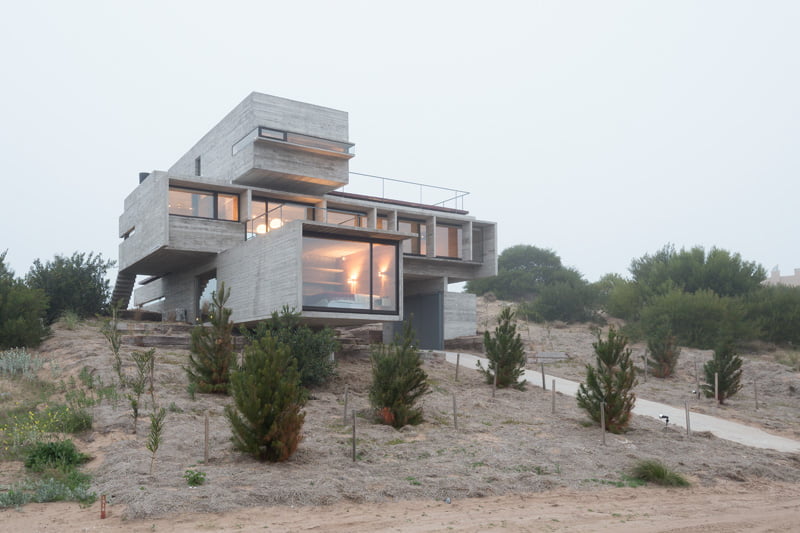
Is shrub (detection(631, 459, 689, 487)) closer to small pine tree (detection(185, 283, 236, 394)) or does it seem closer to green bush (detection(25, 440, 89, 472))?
small pine tree (detection(185, 283, 236, 394))

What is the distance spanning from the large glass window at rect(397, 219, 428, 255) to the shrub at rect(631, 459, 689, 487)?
20.2 metres

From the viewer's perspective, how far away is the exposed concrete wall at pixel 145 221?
23.6 m

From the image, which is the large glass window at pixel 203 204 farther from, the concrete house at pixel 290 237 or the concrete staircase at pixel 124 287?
the concrete staircase at pixel 124 287

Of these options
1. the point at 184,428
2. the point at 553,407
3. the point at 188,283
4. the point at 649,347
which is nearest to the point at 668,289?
the point at 649,347

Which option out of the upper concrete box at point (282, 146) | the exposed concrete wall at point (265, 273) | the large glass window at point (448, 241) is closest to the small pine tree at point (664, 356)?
the large glass window at point (448, 241)

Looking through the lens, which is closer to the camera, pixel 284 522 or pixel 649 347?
pixel 284 522

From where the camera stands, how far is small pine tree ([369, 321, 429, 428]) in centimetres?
1452

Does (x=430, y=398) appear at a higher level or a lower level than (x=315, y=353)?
lower

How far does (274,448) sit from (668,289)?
3390cm

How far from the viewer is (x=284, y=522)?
8562 mm

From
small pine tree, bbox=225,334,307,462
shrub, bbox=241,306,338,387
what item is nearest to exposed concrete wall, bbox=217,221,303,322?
shrub, bbox=241,306,338,387

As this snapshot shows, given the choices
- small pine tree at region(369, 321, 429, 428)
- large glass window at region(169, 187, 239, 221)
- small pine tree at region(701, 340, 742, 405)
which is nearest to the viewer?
small pine tree at region(369, 321, 429, 428)

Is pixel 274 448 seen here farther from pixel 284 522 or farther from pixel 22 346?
pixel 22 346

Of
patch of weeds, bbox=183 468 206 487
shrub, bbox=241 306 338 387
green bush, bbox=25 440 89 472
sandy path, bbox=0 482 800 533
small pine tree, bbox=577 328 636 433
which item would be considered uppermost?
shrub, bbox=241 306 338 387
